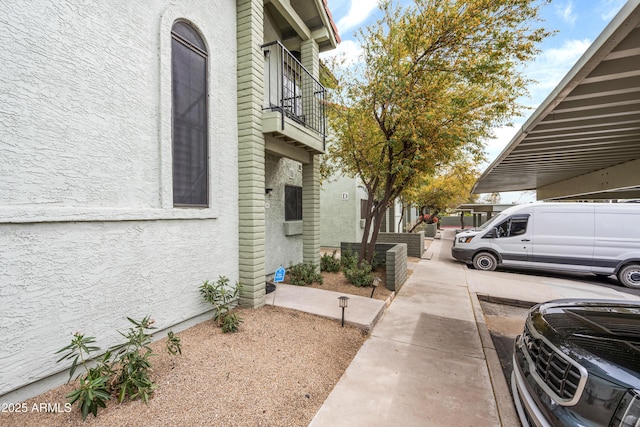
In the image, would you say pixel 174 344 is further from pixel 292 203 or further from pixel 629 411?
pixel 292 203

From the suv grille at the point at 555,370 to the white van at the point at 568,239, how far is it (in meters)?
8.16

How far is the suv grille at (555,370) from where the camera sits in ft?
5.56

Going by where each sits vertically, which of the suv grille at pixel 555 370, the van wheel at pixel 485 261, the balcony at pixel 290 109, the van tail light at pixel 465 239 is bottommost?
the van wheel at pixel 485 261

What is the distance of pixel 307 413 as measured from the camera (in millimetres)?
2449

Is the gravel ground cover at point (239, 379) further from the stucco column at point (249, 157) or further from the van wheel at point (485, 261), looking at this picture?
the van wheel at point (485, 261)

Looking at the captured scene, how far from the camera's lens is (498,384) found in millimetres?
3041

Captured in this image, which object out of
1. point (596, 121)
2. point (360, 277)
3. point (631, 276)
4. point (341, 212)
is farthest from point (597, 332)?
point (341, 212)

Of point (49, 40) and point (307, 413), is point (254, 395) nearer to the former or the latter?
point (307, 413)

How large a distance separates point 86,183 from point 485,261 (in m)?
11.0

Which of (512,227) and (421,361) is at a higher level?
(512,227)

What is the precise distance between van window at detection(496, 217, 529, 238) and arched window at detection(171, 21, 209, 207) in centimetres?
966

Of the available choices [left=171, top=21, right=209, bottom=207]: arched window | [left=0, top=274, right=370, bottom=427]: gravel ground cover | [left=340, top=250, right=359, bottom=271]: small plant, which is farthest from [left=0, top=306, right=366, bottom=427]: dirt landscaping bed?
[left=340, top=250, right=359, bottom=271]: small plant

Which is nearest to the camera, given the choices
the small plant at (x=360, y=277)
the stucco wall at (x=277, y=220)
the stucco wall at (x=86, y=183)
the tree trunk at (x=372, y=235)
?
the stucco wall at (x=86, y=183)

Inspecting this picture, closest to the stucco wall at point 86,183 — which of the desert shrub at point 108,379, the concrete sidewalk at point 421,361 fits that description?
the desert shrub at point 108,379
